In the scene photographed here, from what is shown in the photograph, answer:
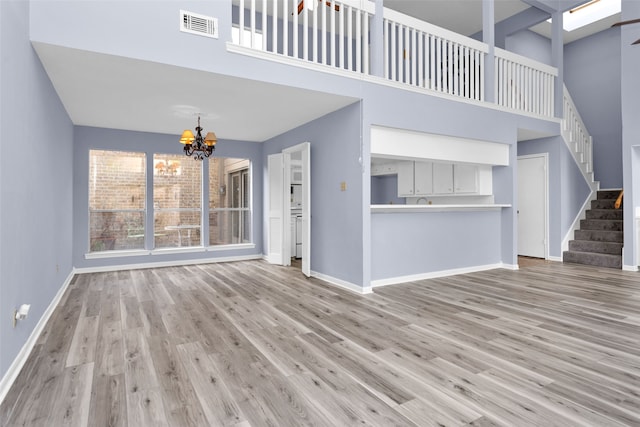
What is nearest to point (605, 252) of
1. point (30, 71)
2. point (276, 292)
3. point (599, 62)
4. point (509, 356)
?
point (599, 62)

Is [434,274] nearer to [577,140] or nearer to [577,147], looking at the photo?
[577,147]

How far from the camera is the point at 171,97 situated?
4328mm

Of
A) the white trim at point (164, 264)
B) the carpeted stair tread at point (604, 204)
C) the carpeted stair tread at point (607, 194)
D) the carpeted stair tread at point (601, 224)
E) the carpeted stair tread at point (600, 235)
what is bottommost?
the white trim at point (164, 264)

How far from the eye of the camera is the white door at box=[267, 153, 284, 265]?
6.50 m

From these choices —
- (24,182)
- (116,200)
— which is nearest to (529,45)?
(116,200)

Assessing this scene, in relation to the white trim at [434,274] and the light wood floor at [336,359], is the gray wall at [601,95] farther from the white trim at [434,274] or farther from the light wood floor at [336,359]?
the light wood floor at [336,359]

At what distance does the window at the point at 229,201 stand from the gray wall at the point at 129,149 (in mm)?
214

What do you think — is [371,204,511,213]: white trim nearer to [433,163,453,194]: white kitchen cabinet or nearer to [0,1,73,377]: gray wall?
[433,163,453,194]: white kitchen cabinet

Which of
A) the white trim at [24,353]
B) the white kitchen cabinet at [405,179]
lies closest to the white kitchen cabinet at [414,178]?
the white kitchen cabinet at [405,179]

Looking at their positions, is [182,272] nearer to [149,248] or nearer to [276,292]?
[149,248]

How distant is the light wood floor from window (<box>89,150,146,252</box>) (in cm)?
178

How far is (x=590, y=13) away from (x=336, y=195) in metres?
7.17

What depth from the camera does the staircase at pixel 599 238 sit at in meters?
6.19

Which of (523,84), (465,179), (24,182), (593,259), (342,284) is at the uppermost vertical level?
(523,84)
